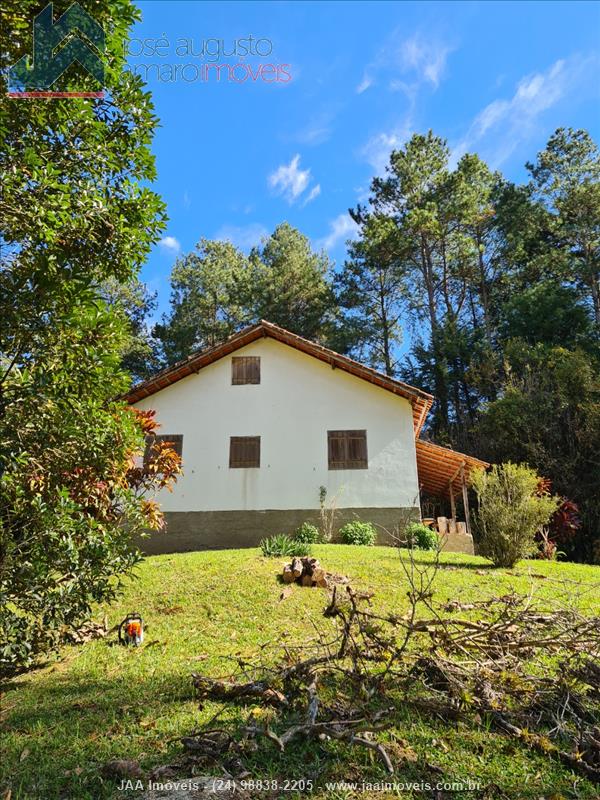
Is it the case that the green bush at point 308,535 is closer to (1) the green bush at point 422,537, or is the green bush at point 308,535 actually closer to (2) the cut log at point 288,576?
(1) the green bush at point 422,537

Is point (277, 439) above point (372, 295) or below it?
below

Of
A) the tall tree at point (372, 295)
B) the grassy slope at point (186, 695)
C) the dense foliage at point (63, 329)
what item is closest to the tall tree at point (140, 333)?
the tall tree at point (372, 295)

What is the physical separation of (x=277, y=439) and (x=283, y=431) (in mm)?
327

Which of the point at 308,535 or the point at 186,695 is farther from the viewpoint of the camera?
the point at 308,535

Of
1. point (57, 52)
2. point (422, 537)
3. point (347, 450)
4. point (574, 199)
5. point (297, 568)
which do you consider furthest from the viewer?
point (574, 199)

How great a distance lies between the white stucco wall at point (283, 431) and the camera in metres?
14.6

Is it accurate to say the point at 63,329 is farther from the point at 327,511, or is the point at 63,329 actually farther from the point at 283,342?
the point at 283,342

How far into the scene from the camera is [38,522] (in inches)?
164

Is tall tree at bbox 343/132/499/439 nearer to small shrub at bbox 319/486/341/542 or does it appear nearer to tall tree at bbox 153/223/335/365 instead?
tall tree at bbox 153/223/335/365

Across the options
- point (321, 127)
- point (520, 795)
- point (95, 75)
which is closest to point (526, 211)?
point (321, 127)

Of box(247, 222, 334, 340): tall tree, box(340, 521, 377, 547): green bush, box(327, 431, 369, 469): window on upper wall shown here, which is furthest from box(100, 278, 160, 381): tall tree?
box(340, 521, 377, 547): green bush

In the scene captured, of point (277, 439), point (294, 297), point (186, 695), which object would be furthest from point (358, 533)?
point (294, 297)

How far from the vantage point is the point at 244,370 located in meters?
15.9

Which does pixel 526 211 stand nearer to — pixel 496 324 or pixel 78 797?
pixel 496 324
